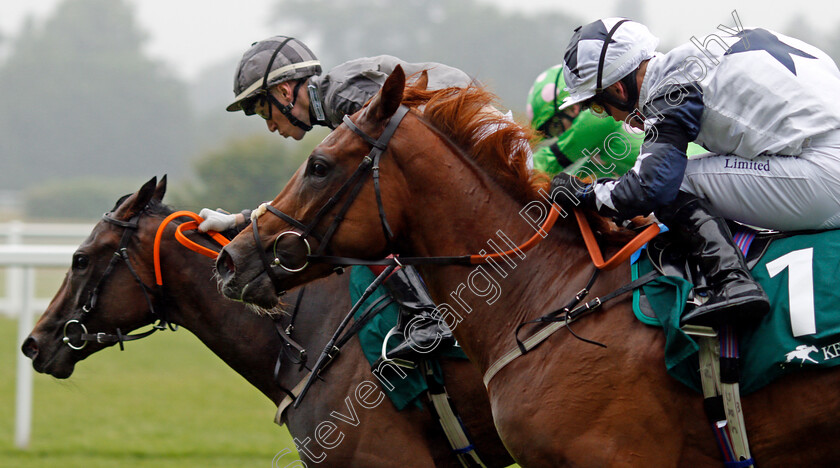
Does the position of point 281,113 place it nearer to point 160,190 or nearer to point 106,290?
point 160,190

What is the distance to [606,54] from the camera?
2889 millimetres

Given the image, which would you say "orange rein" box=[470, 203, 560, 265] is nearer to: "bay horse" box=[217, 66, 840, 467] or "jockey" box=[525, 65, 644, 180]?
"bay horse" box=[217, 66, 840, 467]

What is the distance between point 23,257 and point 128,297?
118 inches

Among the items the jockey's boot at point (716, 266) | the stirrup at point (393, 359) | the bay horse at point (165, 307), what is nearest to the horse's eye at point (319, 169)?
the stirrup at point (393, 359)

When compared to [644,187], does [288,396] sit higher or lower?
lower

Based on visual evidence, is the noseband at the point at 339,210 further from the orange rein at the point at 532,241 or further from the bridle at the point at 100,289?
the bridle at the point at 100,289

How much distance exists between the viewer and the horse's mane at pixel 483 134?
3.02m

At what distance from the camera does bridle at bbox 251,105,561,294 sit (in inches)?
113

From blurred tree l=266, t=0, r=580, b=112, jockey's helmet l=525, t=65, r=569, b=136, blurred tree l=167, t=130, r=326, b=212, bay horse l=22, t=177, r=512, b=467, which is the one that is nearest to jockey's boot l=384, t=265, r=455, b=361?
bay horse l=22, t=177, r=512, b=467

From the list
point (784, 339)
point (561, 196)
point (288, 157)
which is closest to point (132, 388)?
point (561, 196)

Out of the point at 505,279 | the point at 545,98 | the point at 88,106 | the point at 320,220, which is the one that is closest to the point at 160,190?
the point at 320,220

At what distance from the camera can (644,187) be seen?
107 inches

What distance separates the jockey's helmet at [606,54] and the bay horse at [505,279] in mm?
281

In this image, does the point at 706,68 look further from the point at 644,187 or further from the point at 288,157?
the point at 288,157
